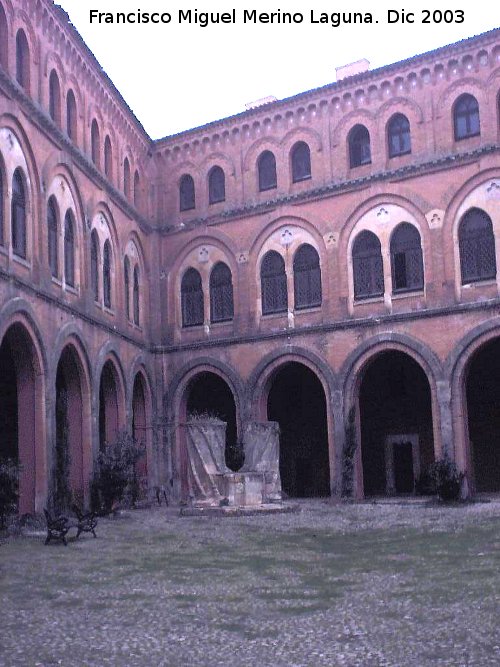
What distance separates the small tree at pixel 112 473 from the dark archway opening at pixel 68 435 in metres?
0.42

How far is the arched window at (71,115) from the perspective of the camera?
882 inches

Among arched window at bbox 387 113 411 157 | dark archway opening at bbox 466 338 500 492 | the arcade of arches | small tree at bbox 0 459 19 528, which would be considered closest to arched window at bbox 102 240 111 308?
the arcade of arches

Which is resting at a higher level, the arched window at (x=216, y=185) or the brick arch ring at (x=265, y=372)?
the arched window at (x=216, y=185)

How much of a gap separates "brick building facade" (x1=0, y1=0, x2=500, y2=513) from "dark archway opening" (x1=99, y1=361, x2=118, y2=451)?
6 cm

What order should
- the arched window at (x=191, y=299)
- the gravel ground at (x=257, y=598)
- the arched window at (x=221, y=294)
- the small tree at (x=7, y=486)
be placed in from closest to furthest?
1. the gravel ground at (x=257, y=598)
2. the small tree at (x=7, y=486)
3. the arched window at (x=221, y=294)
4. the arched window at (x=191, y=299)

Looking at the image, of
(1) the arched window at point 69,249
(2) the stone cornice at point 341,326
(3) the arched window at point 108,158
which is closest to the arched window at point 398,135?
(2) the stone cornice at point 341,326

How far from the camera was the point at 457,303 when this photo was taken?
2353 cm

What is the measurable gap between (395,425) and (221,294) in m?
6.97

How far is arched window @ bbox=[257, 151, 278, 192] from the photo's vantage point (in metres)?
27.3

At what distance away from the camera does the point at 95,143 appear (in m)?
24.3

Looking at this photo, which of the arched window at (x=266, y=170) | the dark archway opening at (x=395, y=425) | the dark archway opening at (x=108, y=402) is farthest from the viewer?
the arched window at (x=266, y=170)

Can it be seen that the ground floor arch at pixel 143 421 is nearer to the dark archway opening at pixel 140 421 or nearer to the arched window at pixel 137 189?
the dark archway opening at pixel 140 421

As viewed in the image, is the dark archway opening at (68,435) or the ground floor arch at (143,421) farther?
the ground floor arch at (143,421)

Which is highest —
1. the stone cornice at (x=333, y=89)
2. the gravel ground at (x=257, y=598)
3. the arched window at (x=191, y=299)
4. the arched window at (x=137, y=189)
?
the stone cornice at (x=333, y=89)
